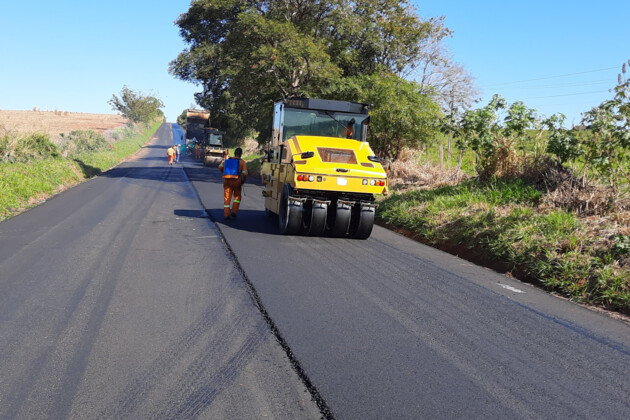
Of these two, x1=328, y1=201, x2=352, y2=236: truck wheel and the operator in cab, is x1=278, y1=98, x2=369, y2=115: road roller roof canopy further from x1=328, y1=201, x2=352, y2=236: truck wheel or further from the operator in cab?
x1=328, y1=201, x2=352, y2=236: truck wheel

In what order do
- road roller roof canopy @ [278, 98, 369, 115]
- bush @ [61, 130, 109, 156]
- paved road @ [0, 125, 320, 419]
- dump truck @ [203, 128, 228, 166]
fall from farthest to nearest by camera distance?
dump truck @ [203, 128, 228, 166] → bush @ [61, 130, 109, 156] → road roller roof canopy @ [278, 98, 369, 115] → paved road @ [0, 125, 320, 419]

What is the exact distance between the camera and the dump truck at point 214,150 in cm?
3959

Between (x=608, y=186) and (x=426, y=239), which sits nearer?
(x=608, y=186)

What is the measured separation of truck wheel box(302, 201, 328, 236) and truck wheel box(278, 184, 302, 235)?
0.74ft

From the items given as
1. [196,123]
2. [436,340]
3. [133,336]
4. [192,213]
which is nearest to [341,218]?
[192,213]

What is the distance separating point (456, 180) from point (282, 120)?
230 inches

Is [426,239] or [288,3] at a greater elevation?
[288,3]

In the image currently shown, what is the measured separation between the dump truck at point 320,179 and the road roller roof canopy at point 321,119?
2 cm

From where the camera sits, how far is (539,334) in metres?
5.56

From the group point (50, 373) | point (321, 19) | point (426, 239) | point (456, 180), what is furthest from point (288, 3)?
point (50, 373)

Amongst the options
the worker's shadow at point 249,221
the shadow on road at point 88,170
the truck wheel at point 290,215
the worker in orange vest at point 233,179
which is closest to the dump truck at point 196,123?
the shadow on road at point 88,170

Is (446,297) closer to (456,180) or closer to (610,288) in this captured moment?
(610,288)

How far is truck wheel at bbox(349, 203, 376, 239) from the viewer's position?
1070 centimetres

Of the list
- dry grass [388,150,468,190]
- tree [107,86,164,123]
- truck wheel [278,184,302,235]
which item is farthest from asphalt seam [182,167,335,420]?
tree [107,86,164,123]
